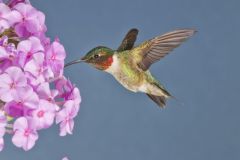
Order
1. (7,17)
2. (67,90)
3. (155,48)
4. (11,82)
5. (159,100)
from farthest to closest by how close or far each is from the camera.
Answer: (159,100)
(155,48)
(67,90)
(7,17)
(11,82)

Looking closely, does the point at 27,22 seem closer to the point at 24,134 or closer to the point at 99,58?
the point at 24,134

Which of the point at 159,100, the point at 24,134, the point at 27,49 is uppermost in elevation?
the point at 27,49

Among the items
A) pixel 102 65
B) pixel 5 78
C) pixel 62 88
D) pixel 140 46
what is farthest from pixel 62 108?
pixel 140 46

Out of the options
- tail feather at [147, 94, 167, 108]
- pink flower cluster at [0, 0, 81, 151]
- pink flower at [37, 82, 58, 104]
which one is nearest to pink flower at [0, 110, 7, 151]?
pink flower cluster at [0, 0, 81, 151]

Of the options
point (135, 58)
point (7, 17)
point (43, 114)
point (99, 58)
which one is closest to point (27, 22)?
point (7, 17)

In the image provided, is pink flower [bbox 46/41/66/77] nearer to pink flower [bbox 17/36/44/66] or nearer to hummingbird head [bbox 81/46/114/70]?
pink flower [bbox 17/36/44/66]

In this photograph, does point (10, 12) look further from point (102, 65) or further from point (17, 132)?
point (102, 65)
